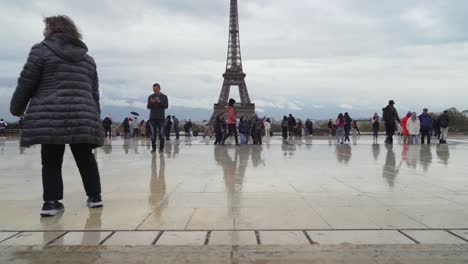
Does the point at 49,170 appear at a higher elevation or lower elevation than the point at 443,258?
higher

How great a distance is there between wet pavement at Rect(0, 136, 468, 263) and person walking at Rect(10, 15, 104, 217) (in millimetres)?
587

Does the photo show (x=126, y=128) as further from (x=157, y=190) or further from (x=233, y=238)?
(x=233, y=238)

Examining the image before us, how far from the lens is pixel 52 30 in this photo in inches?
Result: 173

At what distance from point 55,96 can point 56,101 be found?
0.05 m

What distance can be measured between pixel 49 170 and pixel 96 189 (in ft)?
1.61

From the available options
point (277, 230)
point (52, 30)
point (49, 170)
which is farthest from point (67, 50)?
point (277, 230)

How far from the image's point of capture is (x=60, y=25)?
436 cm

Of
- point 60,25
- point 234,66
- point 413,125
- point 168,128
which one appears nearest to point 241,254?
point 60,25

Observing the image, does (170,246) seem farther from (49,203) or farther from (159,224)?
(49,203)

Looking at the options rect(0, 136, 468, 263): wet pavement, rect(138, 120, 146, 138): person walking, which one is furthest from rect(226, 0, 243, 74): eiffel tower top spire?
rect(0, 136, 468, 263): wet pavement

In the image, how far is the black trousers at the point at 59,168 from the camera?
438 centimetres

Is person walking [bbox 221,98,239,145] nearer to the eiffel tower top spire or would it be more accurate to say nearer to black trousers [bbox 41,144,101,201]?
black trousers [bbox 41,144,101,201]

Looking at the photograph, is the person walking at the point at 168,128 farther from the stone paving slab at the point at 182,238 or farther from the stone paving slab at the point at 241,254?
the stone paving slab at the point at 241,254

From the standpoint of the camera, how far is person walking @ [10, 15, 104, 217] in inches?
165
